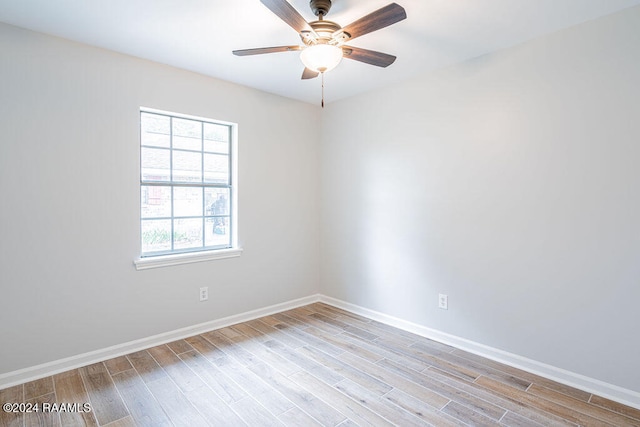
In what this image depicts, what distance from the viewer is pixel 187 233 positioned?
322 centimetres

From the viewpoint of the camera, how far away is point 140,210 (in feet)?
9.36

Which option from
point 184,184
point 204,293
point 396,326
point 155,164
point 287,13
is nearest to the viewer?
point 287,13

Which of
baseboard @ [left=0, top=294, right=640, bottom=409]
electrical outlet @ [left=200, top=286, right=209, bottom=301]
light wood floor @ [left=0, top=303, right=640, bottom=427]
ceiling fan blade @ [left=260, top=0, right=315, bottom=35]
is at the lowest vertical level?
light wood floor @ [left=0, top=303, right=640, bottom=427]

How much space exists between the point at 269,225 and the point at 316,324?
118 centimetres

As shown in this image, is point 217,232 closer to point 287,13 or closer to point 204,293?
point 204,293

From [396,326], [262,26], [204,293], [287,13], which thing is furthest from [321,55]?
[396,326]

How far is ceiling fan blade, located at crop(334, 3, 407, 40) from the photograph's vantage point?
64.2 inches

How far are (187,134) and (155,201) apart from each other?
0.71m

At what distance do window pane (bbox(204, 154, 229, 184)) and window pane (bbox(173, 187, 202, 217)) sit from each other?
18 centimetres

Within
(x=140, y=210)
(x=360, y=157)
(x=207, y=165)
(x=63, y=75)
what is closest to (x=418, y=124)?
(x=360, y=157)

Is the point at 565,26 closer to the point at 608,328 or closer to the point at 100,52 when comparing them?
the point at 608,328

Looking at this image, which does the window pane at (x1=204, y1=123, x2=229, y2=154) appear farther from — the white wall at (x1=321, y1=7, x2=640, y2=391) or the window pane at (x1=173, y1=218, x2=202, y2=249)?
the white wall at (x1=321, y1=7, x2=640, y2=391)

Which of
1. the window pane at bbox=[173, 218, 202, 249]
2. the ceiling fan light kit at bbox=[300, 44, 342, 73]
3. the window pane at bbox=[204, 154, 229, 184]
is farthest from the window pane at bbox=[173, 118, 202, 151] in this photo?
the ceiling fan light kit at bbox=[300, 44, 342, 73]

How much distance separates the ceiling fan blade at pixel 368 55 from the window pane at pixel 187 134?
178cm
